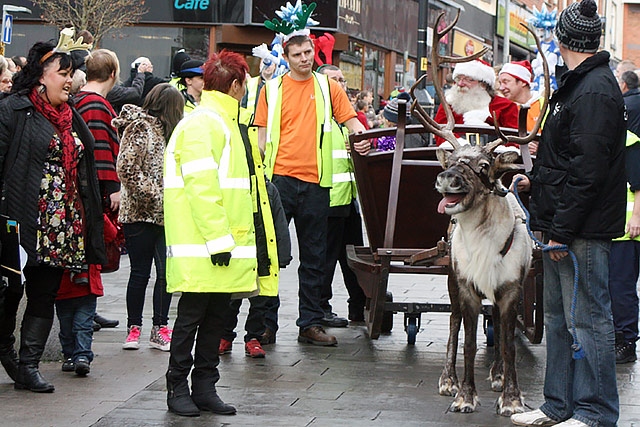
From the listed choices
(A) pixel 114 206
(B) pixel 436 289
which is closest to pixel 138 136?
(A) pixel 114 206

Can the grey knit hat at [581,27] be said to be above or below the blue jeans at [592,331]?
above

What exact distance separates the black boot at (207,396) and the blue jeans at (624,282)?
11.2 ft

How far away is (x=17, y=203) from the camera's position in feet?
23.0

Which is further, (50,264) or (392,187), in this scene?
(392,187)

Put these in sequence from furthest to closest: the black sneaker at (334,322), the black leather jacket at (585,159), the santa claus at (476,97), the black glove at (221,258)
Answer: the black sneaker at (334,322) → the santa claus at (476,97) → the black glove at (221,258) → the black leather jacket at (585,159)

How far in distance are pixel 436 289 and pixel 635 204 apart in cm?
401

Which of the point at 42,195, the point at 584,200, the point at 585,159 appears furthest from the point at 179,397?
the point at 585,159

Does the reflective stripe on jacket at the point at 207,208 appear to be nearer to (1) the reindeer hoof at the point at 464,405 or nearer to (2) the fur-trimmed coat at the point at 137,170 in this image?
(1) the reindeer hoof at the point at 464,405

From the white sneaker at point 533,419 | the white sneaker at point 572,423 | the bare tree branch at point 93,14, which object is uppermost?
the bare tree branch at point 93,14

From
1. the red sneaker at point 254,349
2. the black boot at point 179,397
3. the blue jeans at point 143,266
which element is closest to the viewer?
the black boot at point 179,397

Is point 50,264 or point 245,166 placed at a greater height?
point 245,166

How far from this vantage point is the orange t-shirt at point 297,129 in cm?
887

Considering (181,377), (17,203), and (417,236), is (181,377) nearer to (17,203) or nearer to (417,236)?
(17,203)

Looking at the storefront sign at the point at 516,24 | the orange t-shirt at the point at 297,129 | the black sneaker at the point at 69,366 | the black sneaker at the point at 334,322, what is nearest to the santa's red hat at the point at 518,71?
the orange t-shirt at the point at 297,129
